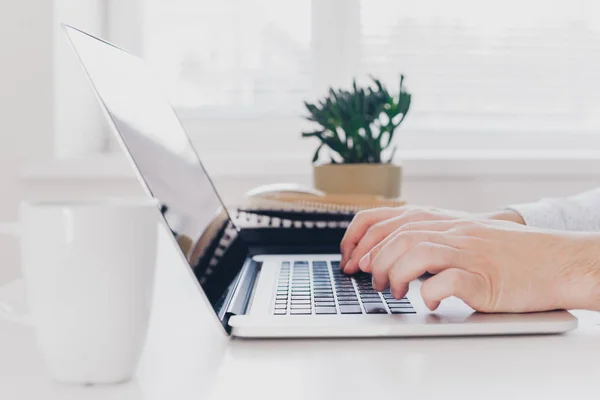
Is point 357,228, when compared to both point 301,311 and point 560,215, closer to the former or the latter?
point 301,311

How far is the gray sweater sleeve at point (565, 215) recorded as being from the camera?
1.05m

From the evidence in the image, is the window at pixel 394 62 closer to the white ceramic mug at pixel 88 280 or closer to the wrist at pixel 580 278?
the wrist at pixel 580 278

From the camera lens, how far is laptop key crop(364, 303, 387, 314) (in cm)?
58

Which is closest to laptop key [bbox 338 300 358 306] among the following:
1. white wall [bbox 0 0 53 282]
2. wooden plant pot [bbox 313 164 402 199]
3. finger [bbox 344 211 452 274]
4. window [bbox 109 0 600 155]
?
finger [bbox 344 211 452 274]

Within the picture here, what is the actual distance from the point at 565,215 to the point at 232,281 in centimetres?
60

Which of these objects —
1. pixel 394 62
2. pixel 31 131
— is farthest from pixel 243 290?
pixel 394 62

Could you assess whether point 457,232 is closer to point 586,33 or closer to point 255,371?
point 255,371

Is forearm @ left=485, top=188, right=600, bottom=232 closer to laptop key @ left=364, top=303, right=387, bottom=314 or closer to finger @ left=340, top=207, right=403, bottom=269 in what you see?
finger @ left=340, top=207, right=403, bottom=269

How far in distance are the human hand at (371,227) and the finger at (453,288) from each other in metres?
0.21

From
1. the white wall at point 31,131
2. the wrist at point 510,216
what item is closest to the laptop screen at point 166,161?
the wrist at point 510,216

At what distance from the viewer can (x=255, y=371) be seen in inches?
17.5

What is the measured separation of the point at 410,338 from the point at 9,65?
50.9 inches

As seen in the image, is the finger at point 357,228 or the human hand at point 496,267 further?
the finger at point 357,228

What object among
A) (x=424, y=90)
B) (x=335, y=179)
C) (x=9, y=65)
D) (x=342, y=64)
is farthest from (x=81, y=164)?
(x=424, y=90)
